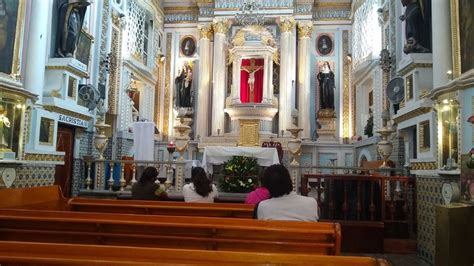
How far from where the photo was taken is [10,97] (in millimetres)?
5523

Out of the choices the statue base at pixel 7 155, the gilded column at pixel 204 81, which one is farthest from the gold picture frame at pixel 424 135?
the gilded column at pixel 204 81

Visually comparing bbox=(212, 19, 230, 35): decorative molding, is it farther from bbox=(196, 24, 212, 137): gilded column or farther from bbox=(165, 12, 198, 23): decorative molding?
bbox=(165, 12, 198, 23): decorative molding

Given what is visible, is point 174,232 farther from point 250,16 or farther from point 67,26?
point 250,16

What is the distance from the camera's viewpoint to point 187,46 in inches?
579

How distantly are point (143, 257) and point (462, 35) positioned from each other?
16.0 feet

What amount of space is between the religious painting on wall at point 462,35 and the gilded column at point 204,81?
949 centimetres

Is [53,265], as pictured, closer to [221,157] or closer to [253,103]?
[221,157]

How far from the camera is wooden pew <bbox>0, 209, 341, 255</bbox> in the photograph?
2.65 m

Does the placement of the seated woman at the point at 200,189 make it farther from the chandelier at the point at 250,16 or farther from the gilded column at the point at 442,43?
the chandelier at the point at 250,16

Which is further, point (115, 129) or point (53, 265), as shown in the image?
point (115, 129)

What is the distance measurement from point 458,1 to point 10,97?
602cm

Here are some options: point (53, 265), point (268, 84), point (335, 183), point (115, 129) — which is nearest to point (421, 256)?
point (335, 183)

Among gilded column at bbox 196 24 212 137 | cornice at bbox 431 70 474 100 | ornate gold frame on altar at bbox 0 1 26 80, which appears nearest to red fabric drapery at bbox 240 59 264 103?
gilded column at bbox 196 24 212 137

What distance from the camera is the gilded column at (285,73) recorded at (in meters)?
13.4
